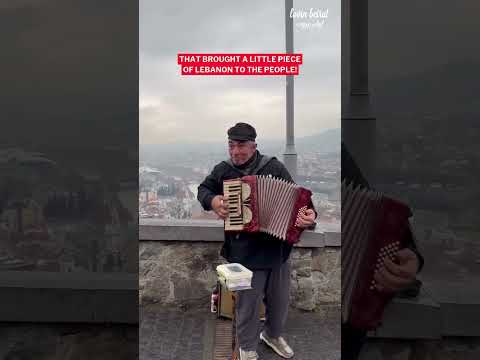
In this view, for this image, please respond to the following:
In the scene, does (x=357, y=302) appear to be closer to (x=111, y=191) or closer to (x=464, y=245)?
(x=464, y=245)

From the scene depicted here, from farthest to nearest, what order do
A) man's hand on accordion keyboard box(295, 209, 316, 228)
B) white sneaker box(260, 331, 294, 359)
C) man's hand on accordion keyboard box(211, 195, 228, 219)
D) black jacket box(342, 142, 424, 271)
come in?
white sneaker box(260, 331, 294, 359), man's hand on accordion keyboard box(211, 195, 228, 219), man's hand on accordion keyboard box(295, 209, 316, 228), black jacket box(342, 142, 424, 271)

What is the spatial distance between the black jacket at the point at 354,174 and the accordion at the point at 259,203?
69 cm

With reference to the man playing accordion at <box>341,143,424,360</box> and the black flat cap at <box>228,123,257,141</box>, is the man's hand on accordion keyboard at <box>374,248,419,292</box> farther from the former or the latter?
the black flat cap at <box>228,123,257,141</box>


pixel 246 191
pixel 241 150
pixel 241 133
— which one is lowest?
pixel 246 191

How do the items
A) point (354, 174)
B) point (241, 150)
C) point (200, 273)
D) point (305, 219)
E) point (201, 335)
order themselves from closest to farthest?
point (354, 174) < point (305, 219) < point (241, 150) < point (201, 335) < point (200, 273)

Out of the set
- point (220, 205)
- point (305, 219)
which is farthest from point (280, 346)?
point (220, 205)

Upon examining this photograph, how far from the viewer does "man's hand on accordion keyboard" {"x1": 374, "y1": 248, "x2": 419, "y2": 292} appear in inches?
85.6

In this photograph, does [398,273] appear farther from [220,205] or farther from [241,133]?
[241,133]

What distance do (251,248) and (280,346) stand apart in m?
0.84

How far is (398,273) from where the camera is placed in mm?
2211

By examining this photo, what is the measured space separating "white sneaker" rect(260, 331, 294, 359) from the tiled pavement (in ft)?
0.13

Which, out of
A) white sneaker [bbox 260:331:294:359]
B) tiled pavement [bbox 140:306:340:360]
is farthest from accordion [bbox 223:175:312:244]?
tiled pavement [bbox 140:306:340:360]

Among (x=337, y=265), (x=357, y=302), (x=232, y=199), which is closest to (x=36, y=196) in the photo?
(x=232, y=199)

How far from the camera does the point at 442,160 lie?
207cm
